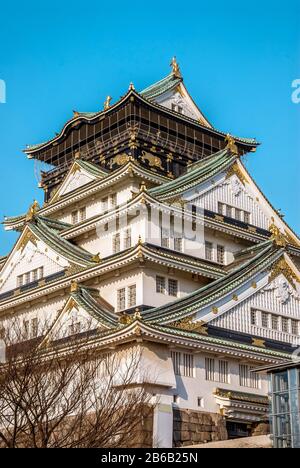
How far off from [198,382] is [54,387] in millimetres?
10150

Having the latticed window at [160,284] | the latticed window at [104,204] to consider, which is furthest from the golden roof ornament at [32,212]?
the latticed window at [160,284]

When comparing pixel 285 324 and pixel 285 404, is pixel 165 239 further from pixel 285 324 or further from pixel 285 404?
pixel 285 404

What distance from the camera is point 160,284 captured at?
39688 millimetres

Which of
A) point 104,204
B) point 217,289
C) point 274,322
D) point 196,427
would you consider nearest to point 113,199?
point 104,204

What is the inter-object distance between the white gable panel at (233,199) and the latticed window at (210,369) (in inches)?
426

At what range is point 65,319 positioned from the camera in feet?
126

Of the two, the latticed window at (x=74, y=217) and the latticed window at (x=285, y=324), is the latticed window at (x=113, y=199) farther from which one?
the latticed window at (x=285, y=324)

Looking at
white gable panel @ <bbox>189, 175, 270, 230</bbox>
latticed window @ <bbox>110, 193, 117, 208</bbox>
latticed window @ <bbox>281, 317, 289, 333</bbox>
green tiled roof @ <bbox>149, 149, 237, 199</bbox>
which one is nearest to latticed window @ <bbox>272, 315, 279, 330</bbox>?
latticed window @ <bbox>281, 317, 289, 333</bbox>

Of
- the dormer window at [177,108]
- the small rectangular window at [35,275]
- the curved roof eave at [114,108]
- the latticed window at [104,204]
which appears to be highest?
the dormer window at [177,108]

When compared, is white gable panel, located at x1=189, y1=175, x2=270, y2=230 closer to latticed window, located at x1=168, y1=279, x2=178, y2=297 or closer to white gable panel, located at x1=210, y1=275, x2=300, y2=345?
latticed window, located at x1=168, y1=279, x2=178, y2=297

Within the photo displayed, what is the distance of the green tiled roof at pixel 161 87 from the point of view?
53341 millimetres

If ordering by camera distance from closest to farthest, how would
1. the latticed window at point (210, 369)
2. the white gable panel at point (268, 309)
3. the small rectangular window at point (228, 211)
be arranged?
the latticed window at point (210, 369), the white gable panel at point (268, 309), the small rectangular window at point (228, 211)
